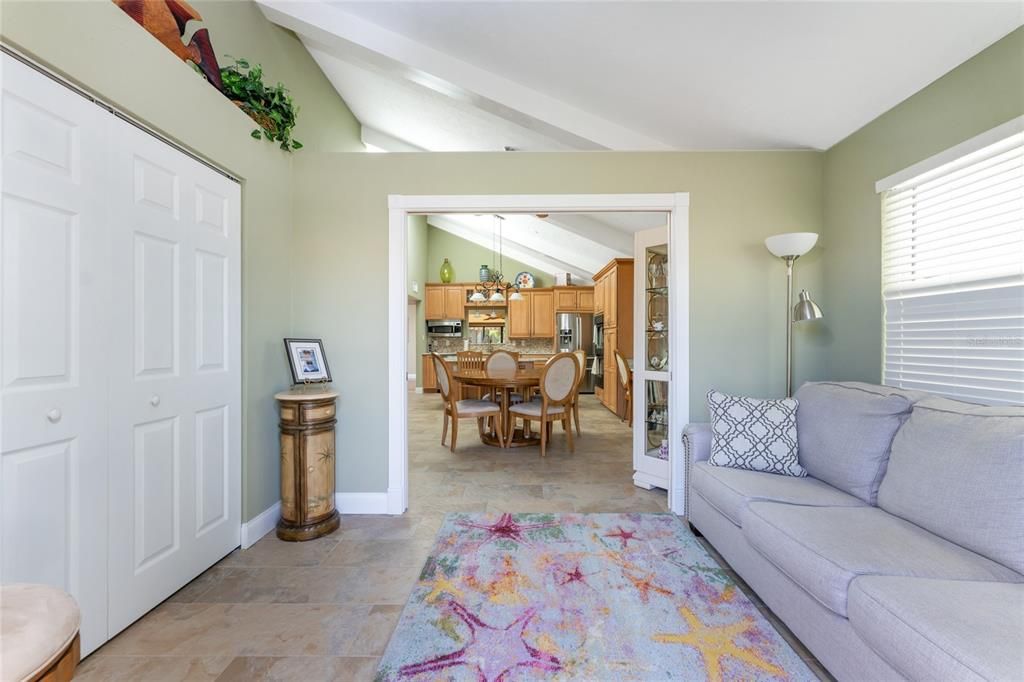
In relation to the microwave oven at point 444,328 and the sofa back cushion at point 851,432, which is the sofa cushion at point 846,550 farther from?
the microwave oven at point 444,328

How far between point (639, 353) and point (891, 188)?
1744 mm

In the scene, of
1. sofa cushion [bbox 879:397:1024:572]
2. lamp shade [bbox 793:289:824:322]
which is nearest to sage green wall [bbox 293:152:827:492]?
lamp shade [bbox 793:289:824:322]

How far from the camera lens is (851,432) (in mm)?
1816

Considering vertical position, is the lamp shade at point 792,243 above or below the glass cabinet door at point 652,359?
above

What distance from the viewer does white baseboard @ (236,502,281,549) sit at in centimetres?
219

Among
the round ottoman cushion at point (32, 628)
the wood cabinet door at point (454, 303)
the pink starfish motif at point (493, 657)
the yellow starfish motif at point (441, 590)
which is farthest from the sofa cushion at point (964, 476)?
the wood cabinet door at point (454, 303)

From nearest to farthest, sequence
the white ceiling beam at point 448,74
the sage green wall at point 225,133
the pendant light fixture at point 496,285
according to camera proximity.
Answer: the sage green wall at point 225,133 < the white ceiling beam at point 448,74 < the pendant light fixture at point 496,285

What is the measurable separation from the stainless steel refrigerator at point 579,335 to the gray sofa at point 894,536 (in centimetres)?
598

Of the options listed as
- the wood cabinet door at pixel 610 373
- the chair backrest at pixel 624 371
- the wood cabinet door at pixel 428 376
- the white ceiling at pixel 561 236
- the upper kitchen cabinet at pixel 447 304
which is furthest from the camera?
the upper kitchen cabinet at pixel 447 304

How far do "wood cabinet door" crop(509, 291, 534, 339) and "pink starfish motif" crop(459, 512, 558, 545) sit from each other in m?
6.04

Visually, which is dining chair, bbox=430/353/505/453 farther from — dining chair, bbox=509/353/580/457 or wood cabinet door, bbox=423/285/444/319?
wood cabinet door, bbox=423/285/444/319

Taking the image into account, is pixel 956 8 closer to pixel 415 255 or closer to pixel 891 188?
pixel 891 188

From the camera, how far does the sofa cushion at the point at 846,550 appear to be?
1189 millimetres

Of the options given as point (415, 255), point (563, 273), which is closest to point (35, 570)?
point (415, 255)
